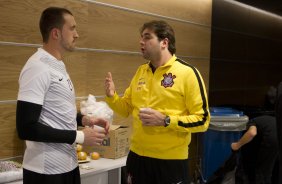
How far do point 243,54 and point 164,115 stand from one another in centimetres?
299

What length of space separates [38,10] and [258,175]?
2.36 m

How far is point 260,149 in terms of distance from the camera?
3.34 m

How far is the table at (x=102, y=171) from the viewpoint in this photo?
259 cm

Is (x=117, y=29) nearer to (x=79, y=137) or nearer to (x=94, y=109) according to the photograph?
(x=94, y=109)

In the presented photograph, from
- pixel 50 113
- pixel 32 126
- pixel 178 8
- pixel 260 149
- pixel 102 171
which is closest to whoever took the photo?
pixel 32 126

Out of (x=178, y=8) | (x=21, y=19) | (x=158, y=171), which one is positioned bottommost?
(x=158, y=171)

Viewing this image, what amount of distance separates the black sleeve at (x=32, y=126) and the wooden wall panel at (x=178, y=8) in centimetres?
181

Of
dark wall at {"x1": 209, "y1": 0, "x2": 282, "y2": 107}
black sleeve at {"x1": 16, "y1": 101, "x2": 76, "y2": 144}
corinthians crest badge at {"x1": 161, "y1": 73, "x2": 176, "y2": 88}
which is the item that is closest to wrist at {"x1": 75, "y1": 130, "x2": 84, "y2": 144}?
black sleeve at {"x1": 16, "y1": 101, "x2": 76, "y2": 144}

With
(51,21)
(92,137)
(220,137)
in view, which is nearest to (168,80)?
(92,137)

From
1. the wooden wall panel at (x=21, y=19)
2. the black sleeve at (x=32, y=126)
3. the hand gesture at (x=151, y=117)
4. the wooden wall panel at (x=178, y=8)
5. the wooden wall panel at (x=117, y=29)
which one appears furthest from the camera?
the wooden wall panel at (x=178, y=8)

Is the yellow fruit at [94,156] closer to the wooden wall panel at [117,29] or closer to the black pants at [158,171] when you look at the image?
the black pants at [158,171]

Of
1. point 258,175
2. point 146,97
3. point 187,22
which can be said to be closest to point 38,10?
point 146,97

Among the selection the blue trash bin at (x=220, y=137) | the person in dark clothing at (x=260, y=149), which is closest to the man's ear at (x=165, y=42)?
the person in dark clothing at (x=260, y=149)

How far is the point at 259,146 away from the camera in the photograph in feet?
11.0
